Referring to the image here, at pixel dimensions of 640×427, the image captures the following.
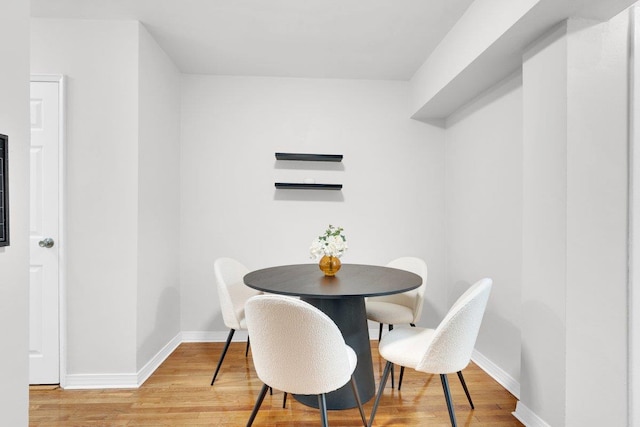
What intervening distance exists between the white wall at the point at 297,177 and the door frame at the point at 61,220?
1117 millimetres

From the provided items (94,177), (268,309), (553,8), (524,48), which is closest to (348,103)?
(524,48)

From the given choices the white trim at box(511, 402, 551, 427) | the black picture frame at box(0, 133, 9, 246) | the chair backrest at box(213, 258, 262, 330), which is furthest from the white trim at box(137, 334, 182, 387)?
the white trim at box(511, 402, 551, 427)

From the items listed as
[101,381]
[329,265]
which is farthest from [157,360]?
[329,265]

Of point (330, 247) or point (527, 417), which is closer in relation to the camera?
point (527, 417)

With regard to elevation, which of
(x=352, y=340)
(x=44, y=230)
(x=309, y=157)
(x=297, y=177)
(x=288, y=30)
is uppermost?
(x=288, y=30)

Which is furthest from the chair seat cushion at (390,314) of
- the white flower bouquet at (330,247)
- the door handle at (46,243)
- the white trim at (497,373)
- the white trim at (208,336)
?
the door handle at (46,243)

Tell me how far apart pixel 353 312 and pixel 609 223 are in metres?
1.47

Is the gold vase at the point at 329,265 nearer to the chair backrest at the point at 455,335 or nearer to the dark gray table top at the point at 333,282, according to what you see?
the dark gray table top at the point at 333,282

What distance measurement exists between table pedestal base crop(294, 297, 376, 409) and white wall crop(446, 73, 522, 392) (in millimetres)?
1057

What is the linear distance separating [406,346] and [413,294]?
0.90 metres

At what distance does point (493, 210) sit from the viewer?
2.77 metres

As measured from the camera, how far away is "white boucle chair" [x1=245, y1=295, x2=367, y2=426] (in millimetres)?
1547

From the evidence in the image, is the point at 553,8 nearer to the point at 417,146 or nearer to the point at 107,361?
the point at 417,146

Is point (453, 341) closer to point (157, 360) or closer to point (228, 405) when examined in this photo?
point (228, 405)
